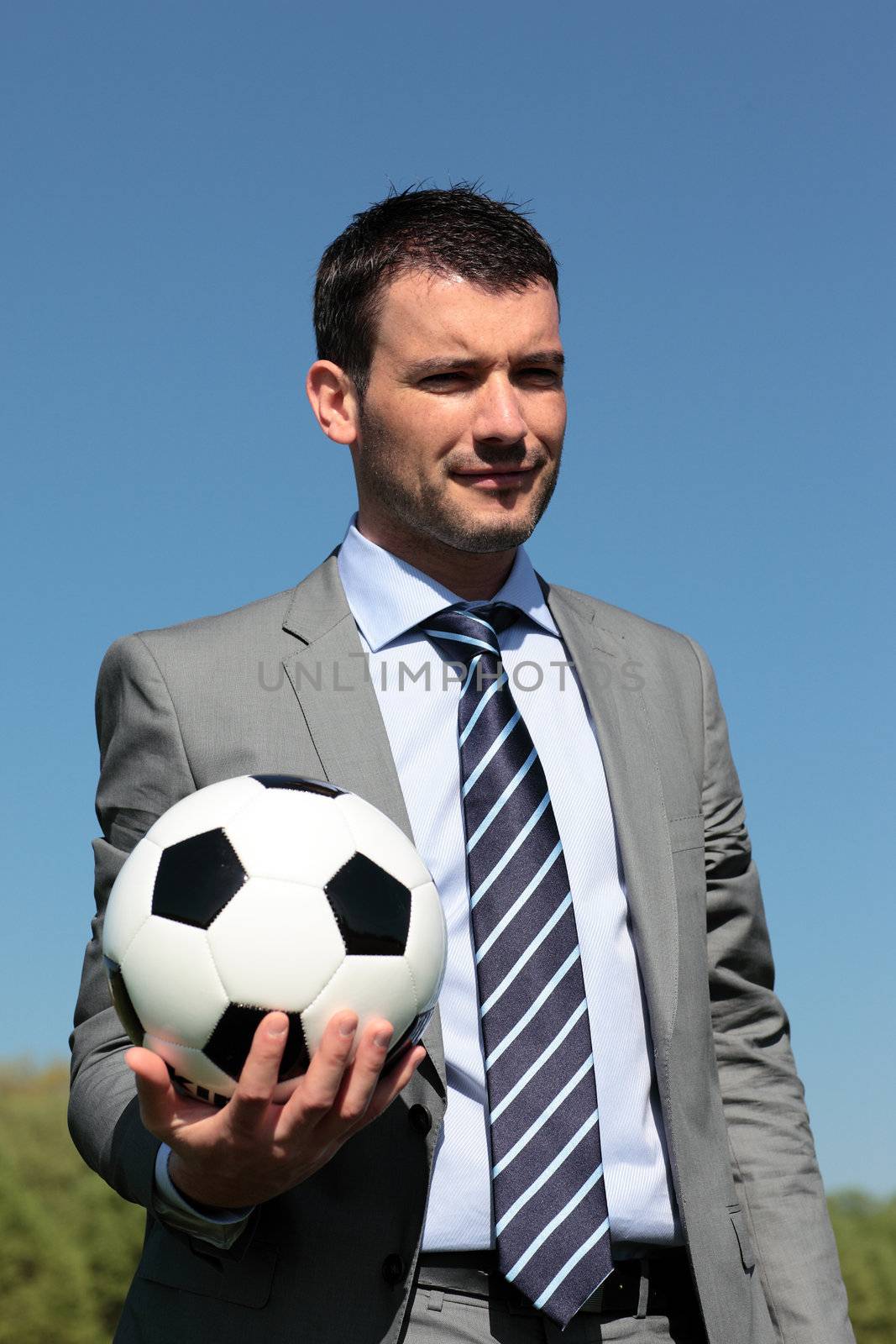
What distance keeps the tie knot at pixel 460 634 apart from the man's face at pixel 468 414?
247 millimetres

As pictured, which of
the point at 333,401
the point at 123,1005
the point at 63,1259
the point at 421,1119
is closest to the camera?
the point at 123,1005

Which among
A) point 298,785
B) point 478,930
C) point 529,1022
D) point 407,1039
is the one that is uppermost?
point 298,785

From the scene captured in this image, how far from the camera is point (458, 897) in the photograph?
152 inches

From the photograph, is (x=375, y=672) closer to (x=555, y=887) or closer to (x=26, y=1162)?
(x=555, y=887)

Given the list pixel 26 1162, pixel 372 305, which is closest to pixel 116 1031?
pixel 372 305

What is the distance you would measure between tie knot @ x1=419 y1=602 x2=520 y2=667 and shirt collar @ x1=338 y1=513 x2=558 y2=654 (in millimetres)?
36

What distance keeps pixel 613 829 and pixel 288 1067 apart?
1496mm

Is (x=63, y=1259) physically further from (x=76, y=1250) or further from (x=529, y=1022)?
(x=529, y=1022)

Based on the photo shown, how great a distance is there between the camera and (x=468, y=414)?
4.29m

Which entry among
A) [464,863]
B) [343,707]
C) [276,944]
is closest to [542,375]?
[343,707]

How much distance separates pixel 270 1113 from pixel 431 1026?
2.46 ft

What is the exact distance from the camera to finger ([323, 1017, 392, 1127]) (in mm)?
2932

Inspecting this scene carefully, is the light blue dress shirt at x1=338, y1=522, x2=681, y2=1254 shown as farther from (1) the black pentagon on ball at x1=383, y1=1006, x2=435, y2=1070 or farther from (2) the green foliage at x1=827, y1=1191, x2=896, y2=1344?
(2) the green foliage at x1=827, y1=1191, x2=896, y2=1344

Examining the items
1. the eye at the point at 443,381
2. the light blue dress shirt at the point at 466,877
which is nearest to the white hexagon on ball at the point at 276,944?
the light blue dress shirt at the point at 466,877
